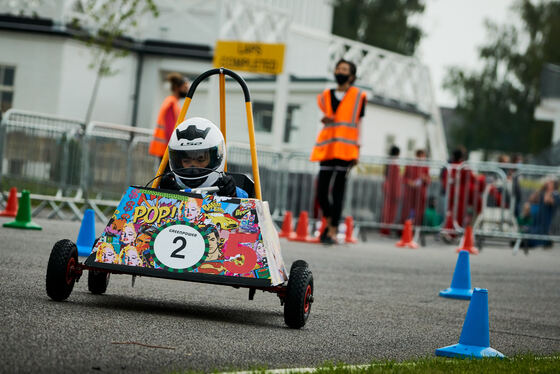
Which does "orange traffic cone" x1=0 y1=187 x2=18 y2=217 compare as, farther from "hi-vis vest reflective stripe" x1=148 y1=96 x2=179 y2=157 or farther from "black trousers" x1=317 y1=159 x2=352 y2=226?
"black trousers" x1=317 y1=159 x2=352 y2=226

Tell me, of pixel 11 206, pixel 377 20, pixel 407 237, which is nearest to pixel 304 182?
pixel 407 237

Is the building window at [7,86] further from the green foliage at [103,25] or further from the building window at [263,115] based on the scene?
the building window at [263,115]

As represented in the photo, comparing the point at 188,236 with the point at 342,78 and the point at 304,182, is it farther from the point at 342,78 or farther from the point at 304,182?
the point at 304,182

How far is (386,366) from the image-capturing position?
551 cm

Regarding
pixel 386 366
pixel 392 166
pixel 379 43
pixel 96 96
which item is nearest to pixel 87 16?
pixel 96 96

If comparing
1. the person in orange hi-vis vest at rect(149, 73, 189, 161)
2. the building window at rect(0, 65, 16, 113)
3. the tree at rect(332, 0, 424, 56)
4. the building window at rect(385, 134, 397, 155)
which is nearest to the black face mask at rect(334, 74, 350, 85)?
the person in orange hi-vis vest at rect(149, 73, 189, 161)

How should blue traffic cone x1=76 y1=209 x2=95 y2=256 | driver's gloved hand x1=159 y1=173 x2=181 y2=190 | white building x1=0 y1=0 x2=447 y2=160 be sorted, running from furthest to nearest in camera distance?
white building x1=0 y1=0 x2=447 y2=160, blue traffic cone x1=76 y1=209 x2=95 y2=256, driver's gloved hand x1=159 y1=173 x2=181 y2=190

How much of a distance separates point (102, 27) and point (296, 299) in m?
22.1

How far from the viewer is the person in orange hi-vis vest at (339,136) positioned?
15.1 metres

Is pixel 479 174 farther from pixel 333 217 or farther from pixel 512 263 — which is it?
pixel 333 217

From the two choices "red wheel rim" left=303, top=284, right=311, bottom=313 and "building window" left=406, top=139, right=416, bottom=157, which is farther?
"building window" left=406, top=139, right=416, bottom=157

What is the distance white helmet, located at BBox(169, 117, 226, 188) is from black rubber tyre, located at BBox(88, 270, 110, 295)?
2.88ft

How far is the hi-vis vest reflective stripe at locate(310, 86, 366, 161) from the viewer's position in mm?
15125

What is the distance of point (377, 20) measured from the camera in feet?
211
